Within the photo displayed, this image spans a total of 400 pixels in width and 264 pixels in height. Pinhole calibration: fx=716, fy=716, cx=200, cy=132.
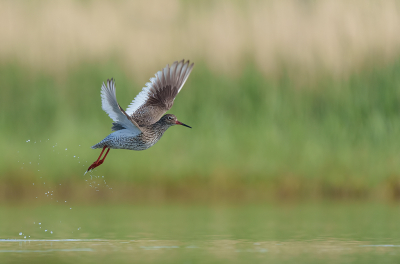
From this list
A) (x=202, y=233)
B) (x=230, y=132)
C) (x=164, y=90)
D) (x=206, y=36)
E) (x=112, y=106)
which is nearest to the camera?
(x=112, y=106)

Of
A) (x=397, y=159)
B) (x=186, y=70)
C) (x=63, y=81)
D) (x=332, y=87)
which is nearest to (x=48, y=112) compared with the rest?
(x=63, y=81)

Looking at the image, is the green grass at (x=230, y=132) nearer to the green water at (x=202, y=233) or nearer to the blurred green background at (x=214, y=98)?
the blurred green background at (x=214, y=98)

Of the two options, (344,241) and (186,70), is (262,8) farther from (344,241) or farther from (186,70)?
(344,241)

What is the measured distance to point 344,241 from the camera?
8719 mm

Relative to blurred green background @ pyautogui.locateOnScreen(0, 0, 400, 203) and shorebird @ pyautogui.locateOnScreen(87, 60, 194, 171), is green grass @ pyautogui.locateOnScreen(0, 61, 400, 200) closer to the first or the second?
blurred green background @ pyautogui.locateOnScreen(0, 0, 400, 203)

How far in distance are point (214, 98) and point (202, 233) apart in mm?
4839

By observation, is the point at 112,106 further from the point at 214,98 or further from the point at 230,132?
the point at 214,98

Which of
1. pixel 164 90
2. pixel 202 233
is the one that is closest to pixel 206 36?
pixel 164 90

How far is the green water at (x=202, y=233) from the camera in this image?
7.72 m

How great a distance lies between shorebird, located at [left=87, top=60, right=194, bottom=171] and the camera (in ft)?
24.6

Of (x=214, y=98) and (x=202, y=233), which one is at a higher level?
(x=214, y=98)

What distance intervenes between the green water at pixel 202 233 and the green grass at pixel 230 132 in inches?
29.1

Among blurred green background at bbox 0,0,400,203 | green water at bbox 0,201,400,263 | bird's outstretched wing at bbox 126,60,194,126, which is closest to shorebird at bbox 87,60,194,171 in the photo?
bird's outstretched wing at bbox 126,60,194,126

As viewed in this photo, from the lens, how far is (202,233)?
924 cm
